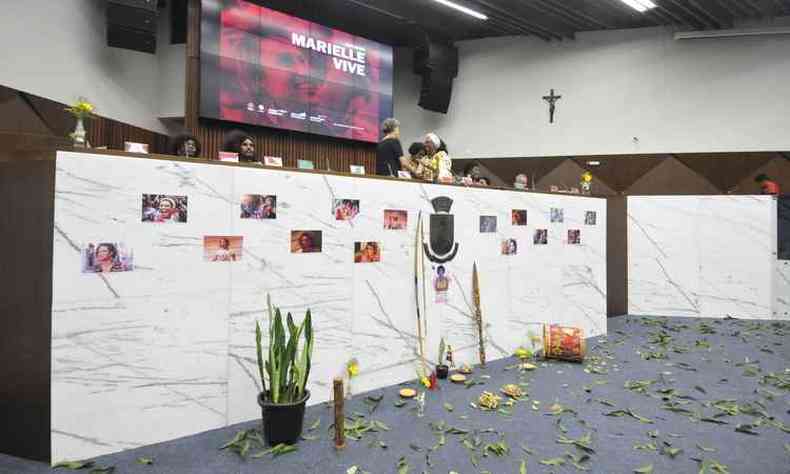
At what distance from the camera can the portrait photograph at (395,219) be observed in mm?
3193

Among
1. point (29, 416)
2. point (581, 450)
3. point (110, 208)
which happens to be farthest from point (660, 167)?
point (29, 416)

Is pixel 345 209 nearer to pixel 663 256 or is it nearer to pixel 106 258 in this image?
pixel 106 258

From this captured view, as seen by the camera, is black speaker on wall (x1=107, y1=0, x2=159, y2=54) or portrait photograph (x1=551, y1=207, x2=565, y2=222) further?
black speaker on wall (x1=107, y1=0, x2=159, y2=54)

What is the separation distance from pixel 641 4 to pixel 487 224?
14.0 ft

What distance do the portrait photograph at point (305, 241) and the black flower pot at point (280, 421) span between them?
871mm

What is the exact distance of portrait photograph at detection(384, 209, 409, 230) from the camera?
319cm

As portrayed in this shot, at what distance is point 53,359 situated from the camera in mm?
2107

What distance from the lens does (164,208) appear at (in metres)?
2.36

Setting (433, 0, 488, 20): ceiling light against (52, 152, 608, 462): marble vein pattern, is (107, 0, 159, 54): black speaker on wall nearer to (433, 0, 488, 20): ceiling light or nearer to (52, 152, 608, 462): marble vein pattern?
(433, 0, 488, 20): ceiling light

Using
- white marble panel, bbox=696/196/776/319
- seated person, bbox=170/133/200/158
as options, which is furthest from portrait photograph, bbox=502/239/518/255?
white marble panel, bbox=696/196/776/319

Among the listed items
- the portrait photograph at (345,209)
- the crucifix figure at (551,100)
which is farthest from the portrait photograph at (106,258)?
the crucifix figure at (551,100)

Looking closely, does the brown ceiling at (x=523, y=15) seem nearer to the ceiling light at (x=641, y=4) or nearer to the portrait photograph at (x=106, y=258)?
the ceiling light at (x=641, y=4)

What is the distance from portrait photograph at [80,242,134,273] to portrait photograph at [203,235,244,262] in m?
0.35

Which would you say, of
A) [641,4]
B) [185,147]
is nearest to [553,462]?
[185,147]
